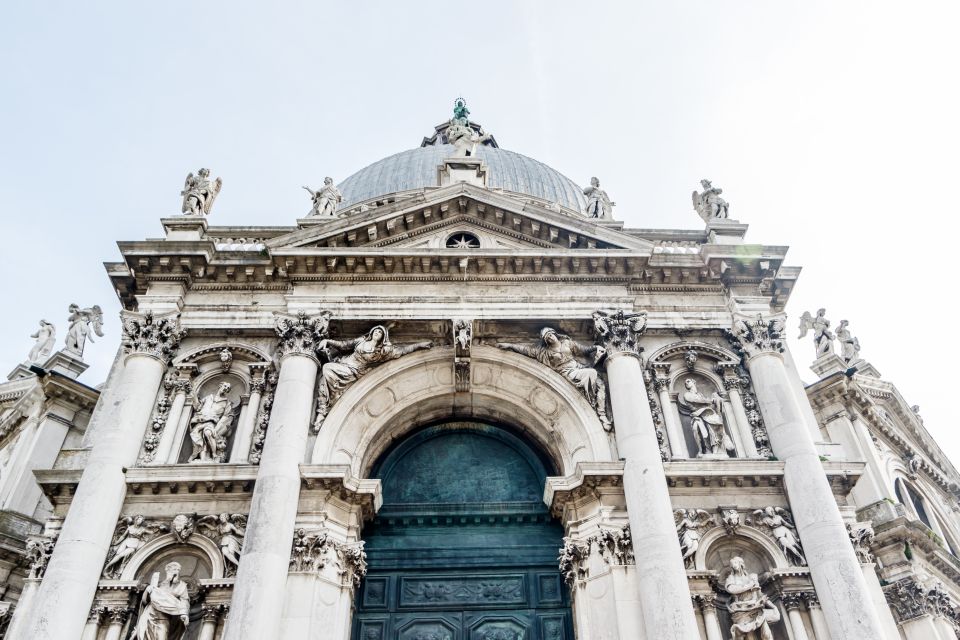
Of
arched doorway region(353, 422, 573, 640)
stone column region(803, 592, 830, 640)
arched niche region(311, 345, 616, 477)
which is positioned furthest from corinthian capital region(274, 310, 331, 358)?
stone column region(803, 592, 830, 640)

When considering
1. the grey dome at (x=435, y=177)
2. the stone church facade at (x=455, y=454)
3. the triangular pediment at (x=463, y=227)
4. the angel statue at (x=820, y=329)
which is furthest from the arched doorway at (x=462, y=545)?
the grey dome at (x=435, y=177)

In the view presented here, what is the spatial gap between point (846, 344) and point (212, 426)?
1752cm

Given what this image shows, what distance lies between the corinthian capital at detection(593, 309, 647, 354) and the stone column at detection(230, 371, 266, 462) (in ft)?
22.2

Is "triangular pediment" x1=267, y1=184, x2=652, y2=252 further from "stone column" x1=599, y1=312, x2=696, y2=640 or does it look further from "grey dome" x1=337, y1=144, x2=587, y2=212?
"grey dome" x1=337, y1=144, x2=587, y2=212

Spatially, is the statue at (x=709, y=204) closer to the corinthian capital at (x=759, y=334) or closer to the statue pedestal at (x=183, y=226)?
the corinthian capital at (x=759, y=334)

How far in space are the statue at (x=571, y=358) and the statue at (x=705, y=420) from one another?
5.79 ft

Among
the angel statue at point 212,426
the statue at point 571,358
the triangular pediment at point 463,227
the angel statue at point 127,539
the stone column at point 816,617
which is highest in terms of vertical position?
the triangular pediment at point 463,227

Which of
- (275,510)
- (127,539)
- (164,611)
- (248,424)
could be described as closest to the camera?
(164,611)

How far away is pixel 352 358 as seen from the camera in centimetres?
1517

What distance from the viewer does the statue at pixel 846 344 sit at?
71.9 feet

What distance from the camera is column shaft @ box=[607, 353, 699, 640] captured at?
11539 millimetres

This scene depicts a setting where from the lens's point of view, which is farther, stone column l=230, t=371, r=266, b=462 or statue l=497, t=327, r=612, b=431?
statue l=497, t=327, r=612, b=431

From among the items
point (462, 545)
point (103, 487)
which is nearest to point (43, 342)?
point (103, 487)

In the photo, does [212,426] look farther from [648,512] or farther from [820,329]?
[820,329]
